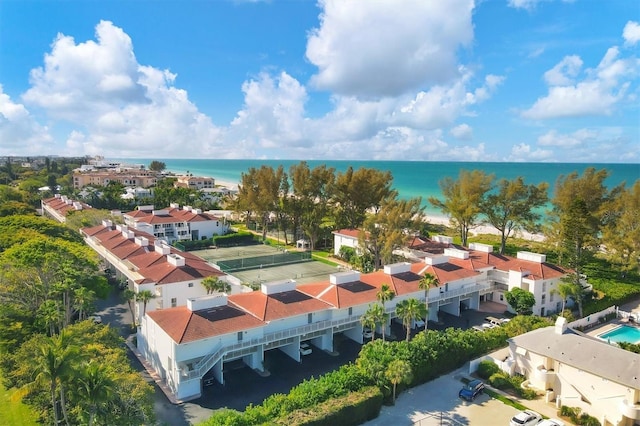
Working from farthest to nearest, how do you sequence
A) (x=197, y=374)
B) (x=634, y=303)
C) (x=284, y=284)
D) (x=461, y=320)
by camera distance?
(x=634, y=303) → (x=461, y=320) → (x=284, y=284) → (x=197, y=374)

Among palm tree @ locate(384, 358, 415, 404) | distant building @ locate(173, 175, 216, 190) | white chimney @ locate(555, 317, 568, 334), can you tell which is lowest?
palm tree @ locate(384, 358, 415, 404)

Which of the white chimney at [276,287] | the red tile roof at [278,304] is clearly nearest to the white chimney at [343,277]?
the red tile roof at [278,304]

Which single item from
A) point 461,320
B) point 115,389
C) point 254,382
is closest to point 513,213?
point 461,320

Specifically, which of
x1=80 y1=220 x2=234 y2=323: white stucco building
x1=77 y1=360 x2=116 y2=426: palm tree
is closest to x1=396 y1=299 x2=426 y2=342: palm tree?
x1=80 y1=220 x2=234 y2=323: white stucco building

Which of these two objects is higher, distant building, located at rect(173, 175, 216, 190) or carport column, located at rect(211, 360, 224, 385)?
distant building, located at rect(173, 175, 216, 190)

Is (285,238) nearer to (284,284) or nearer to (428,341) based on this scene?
(284,284)

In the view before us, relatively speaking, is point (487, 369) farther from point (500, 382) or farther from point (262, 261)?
point (262, 261)

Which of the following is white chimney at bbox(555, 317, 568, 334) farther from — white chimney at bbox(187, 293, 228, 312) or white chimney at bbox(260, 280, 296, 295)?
white chimney at bbox(187, 293, 228, 312)

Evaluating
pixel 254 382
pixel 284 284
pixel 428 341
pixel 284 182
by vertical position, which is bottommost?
pixel 254 382
